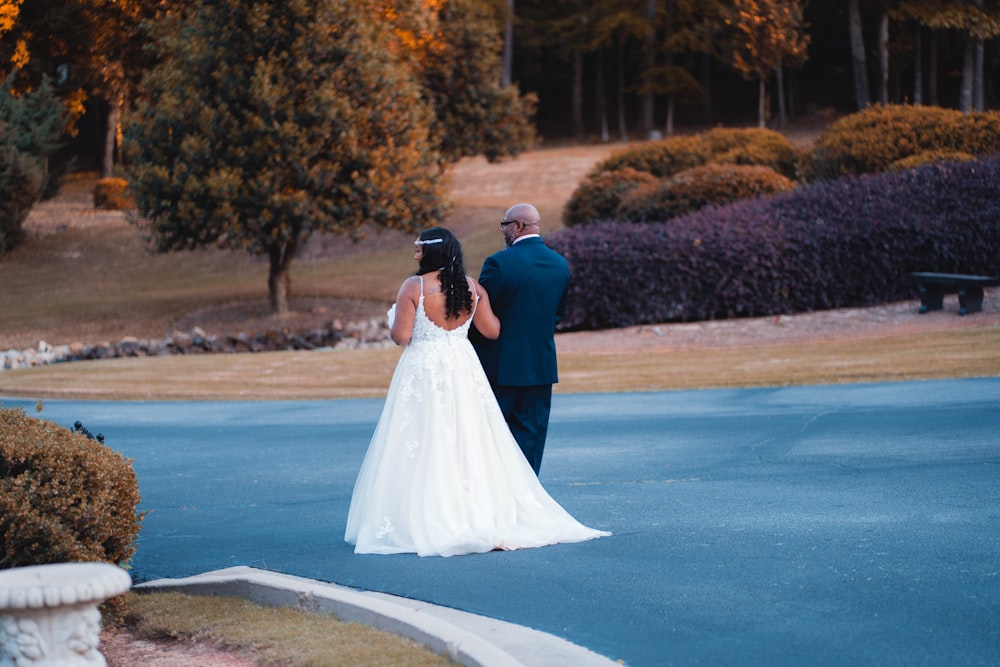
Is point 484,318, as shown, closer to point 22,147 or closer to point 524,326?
point 524,326

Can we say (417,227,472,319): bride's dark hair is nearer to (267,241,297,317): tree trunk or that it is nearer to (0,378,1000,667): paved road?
(0,378,1000,667): paved road

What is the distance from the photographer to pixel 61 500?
20.2ft

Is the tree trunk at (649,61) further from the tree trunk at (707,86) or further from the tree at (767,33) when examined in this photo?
the tree at (767,33)

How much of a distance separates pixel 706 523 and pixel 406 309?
2.45m

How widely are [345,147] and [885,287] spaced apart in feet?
41.9

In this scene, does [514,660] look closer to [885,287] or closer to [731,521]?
[731,521]

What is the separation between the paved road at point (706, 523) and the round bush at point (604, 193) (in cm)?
1494

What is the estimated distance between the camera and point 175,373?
804 inches

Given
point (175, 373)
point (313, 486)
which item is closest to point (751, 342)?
point (175, 373)

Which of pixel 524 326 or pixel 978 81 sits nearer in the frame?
pixel 524 326

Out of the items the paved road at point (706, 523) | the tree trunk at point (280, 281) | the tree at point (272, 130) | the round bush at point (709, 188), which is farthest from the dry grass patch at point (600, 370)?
the tree trunk at point (280, 281)

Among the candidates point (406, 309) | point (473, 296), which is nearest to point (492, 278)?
point (473, 296)

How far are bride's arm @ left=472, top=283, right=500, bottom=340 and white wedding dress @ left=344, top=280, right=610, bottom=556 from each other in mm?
250

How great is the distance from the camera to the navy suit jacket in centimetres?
819
